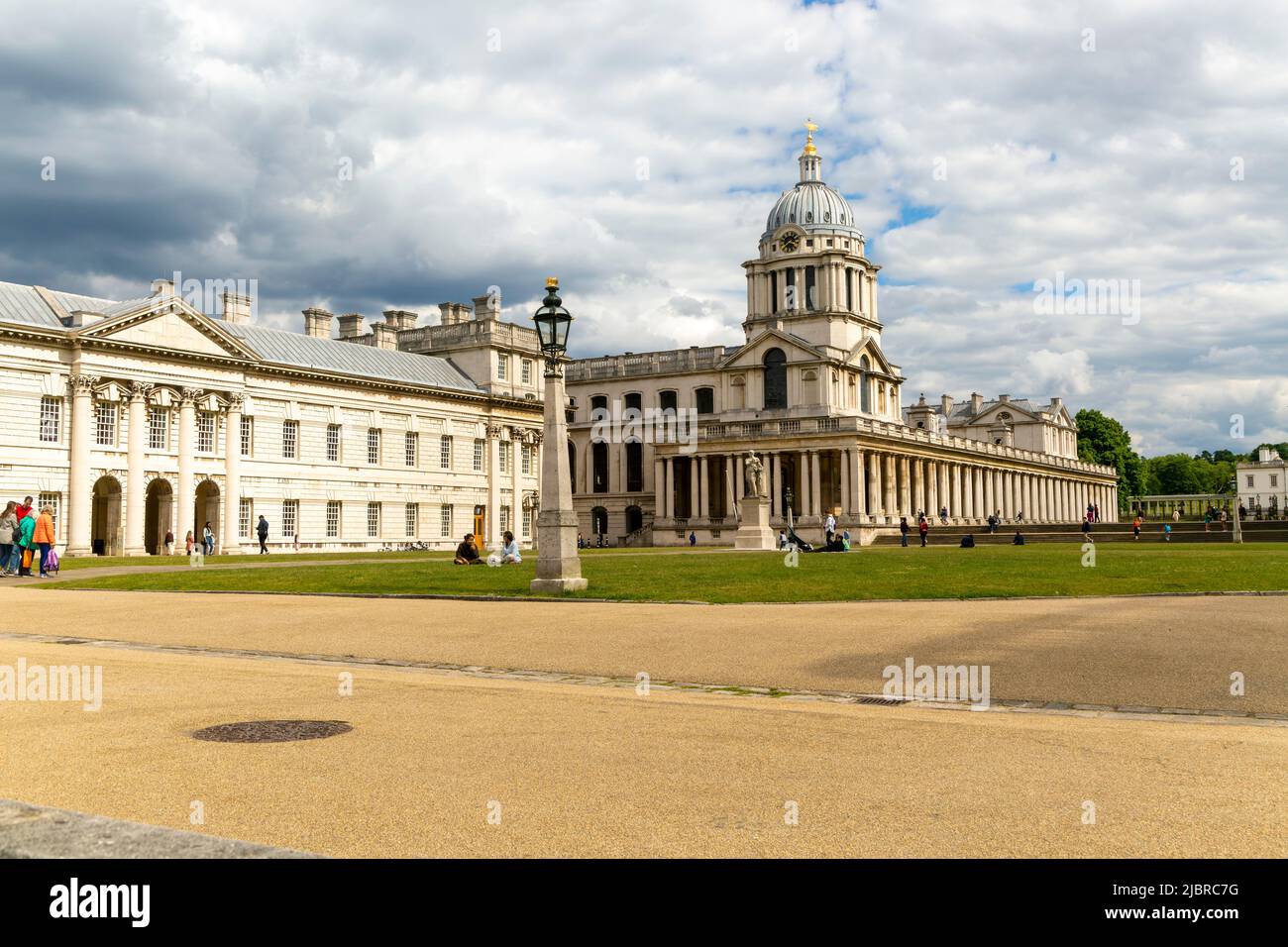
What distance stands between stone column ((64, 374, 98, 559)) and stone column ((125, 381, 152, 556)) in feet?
5.88

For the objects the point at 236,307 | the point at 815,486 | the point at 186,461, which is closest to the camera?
the point at 186,461

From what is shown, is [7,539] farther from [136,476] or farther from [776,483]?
[776,483]

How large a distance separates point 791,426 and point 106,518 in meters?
46.9

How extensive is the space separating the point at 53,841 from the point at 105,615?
54.2 ft

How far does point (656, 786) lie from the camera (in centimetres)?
629

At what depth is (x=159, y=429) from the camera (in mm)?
53594

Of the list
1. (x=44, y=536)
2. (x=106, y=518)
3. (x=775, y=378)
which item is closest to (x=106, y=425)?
(x=106, y=518)

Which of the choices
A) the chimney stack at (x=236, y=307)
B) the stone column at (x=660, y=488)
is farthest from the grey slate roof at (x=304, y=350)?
the stone column at (x=660, y=488)

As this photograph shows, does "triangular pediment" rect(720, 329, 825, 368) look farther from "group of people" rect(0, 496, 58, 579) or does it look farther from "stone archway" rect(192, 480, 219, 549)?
"group of people" rect(0, 496, 58, 579)

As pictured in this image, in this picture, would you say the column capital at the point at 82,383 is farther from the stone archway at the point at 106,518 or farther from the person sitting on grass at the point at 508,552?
the person sitting on grass at the point at 508,552

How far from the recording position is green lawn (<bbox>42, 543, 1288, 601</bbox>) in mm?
21375

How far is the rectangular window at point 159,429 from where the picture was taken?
174 ft

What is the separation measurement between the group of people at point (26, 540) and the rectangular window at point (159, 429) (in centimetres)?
2431

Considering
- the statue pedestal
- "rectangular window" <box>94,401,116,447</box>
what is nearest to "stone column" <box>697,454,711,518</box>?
the statue pedestal
